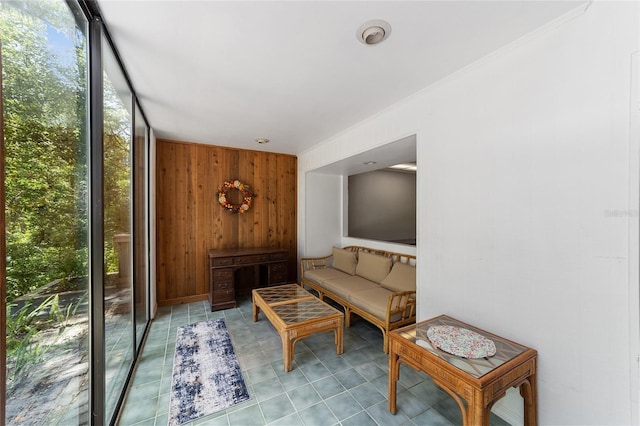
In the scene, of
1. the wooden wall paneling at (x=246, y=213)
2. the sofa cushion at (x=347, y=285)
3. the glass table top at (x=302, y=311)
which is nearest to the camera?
the glass table top at (x=302, y=311)

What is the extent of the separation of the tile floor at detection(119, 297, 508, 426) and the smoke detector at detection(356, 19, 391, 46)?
96.9 inches

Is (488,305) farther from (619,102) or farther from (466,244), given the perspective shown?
→ (619,102)

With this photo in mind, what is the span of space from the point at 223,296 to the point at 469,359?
10.3 ft

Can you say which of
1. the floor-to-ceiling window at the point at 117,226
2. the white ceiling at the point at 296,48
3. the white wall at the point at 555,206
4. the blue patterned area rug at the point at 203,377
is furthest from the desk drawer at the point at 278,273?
the white wall at the point at 555,206

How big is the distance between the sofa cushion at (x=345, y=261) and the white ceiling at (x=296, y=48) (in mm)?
2222

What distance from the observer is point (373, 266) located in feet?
11.6

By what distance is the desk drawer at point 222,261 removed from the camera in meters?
3.57

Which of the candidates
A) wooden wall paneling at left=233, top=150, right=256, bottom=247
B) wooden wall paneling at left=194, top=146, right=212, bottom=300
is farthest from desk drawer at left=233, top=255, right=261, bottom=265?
wooden wall paneling at left=194, top=146, right=212, bottom=300

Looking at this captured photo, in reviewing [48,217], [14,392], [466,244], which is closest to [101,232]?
[48,217]

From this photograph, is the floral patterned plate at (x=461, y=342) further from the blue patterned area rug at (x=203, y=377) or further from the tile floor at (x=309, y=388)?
the blue patterned area rug at (x=203, y=377)

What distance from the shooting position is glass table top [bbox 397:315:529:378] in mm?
1363

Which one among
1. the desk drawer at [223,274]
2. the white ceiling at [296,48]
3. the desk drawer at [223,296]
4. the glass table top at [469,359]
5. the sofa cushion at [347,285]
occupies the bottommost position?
the desk drawer at [223,296]

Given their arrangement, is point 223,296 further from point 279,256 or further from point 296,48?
point 296,48

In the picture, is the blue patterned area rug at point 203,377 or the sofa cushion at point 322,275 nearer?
the blue patterned area rug at point 203,377
